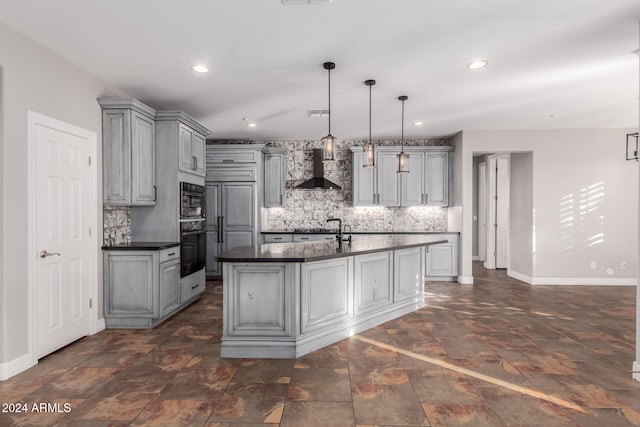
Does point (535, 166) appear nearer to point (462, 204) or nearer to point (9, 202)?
point (462, 204)

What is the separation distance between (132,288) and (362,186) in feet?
14.1

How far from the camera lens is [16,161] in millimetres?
2816

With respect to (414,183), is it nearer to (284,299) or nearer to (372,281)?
(372,281)

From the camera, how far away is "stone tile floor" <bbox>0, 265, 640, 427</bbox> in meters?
2.18

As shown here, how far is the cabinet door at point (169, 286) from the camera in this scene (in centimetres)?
402

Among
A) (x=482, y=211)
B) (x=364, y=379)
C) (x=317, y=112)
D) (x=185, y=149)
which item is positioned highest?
(x=317, y=112)

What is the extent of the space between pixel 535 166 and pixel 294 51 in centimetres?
505

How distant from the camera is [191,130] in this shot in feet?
15.9

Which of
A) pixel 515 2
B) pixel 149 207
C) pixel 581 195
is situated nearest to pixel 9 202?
pixel 149 207

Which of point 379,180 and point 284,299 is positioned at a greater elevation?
point 379,180

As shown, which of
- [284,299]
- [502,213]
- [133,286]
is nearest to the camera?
[284,299]

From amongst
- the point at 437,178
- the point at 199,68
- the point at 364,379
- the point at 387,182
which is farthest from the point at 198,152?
the point at 437,178

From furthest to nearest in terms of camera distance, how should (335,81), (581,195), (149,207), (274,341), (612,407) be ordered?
(581,195), (149,207), (335,81), (274,341), (612,407)

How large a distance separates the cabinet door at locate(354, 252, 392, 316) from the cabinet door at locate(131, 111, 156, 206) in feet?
8.44
